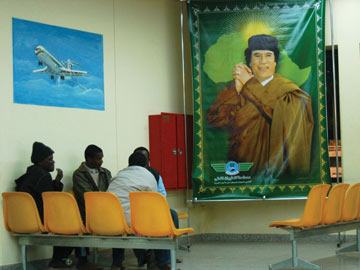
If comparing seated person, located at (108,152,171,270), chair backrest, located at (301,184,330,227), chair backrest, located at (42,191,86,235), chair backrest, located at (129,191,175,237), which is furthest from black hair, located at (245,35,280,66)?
chair backrest, located at (42,191,86,235)

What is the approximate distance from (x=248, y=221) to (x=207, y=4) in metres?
3.54

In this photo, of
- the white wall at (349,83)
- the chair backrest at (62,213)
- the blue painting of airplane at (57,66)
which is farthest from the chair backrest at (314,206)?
the blue painting of airplane at (57,66)

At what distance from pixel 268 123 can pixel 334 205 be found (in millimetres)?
2372

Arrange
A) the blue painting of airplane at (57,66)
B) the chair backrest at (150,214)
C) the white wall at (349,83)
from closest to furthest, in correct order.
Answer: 1. the chair backrest at (150,214)
2. the blue painting of airplane at (57,66)
3. the white wall at (349,83)

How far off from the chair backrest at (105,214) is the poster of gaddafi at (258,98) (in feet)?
9.65

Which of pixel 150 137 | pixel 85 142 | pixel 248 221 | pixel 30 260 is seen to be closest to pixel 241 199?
pixel 248 221

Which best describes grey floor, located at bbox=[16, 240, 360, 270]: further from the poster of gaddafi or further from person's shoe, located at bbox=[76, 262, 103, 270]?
the poster of gaddafi

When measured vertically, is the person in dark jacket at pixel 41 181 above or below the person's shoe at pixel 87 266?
above

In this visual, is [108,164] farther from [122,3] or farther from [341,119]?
[341,119]

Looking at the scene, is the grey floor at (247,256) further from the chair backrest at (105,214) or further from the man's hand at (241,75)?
the man's hand at (241,75)

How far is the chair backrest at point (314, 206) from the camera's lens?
22.7ft

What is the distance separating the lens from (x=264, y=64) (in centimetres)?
946

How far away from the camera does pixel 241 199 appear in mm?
9445

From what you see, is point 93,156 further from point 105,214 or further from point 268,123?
point 268,123
